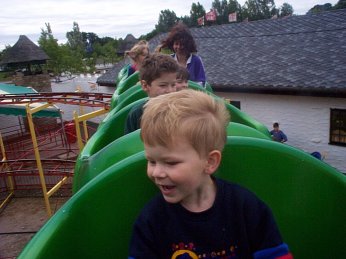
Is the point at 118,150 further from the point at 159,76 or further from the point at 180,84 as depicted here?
the point at 180,84

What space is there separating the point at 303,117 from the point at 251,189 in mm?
7987

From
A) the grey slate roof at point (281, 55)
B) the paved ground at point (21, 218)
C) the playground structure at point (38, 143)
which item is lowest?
the paved ground at point (21, 218)

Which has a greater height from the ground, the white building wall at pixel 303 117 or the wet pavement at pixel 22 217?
the white building wall at pixel 303 117

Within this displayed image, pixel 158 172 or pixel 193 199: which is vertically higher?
pixel 158 172

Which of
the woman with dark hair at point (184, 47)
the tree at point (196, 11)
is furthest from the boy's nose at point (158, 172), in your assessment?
the tree at point (196, 11)

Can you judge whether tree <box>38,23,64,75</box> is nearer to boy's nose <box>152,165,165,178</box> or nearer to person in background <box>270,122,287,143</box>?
person in background <box>270,122,287,143</box>

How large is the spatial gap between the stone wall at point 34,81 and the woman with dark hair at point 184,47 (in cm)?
1391

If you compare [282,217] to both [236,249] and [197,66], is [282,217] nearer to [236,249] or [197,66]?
[236,249]

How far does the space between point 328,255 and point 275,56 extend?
9930 millimetres

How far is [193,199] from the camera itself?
990 mm

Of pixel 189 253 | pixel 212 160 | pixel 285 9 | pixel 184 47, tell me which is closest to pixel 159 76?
pixel 212 160

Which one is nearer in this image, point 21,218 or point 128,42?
point 21,218

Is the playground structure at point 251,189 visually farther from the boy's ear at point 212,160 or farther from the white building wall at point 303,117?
the white building wall at point 303,117

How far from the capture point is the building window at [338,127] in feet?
26.4
